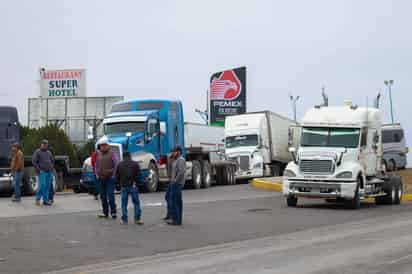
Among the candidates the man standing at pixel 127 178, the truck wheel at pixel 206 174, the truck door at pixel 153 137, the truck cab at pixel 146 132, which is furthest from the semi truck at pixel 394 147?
the man standing at pixel 127 178

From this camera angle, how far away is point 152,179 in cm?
3388

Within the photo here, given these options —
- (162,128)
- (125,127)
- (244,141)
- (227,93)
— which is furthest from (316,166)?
(227,93)

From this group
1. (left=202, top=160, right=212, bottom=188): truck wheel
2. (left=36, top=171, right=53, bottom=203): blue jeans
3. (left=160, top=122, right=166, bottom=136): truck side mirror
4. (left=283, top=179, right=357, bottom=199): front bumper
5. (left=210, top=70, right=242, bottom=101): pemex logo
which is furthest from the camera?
(left=210, top=70, right=242, bottom=101): pemex logo

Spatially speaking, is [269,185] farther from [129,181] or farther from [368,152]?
[129,181]

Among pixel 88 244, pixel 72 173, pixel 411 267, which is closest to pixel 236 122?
pixel 72 173

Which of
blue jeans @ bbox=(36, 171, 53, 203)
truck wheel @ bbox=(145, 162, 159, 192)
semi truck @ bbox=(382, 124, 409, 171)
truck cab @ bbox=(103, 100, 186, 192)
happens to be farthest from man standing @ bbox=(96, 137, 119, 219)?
semi truck @ bbox=(382, 124, 409, 171)

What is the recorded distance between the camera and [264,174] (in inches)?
1917

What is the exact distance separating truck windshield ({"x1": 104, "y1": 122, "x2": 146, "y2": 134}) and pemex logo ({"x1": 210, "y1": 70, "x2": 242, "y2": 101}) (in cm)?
5090

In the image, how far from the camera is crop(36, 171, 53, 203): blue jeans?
2466cm

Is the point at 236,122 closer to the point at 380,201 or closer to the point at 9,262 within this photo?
the point at 380,201

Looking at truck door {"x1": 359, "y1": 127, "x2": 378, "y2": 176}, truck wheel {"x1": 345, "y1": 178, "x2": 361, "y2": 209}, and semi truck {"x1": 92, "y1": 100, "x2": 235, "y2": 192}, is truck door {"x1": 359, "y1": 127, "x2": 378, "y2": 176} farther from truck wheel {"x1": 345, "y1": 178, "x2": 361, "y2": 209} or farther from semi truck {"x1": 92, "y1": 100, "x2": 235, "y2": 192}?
semi truck {"x1": 92, "y1": 100, "x2": 235, "y2": 192}

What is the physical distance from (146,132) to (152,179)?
1839 mm

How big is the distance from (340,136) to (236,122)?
2070 cm

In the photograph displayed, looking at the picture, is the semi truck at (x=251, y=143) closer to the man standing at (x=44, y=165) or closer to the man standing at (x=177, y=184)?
the man standing at (x=44, y=165)
